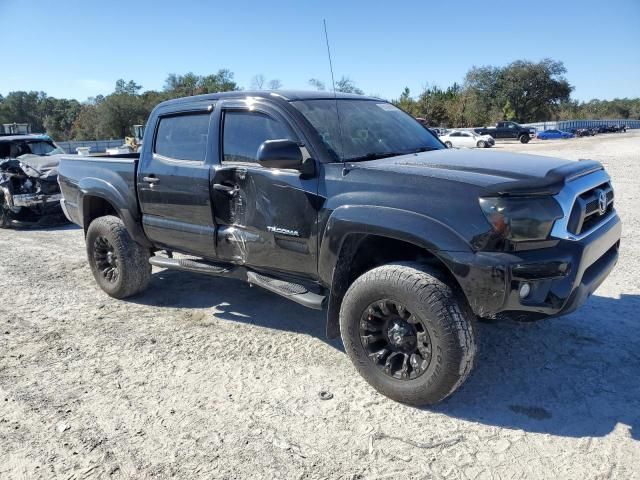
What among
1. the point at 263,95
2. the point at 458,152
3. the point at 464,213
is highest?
the point at 263,95

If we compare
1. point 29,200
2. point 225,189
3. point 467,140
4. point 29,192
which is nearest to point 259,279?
point 225,189

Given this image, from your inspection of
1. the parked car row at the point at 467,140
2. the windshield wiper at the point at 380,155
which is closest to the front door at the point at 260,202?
the windshield wiper at the point at 380,155

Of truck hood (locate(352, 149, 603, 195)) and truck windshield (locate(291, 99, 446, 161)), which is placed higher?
truck windshield (locate(291, 99, 446, 161))

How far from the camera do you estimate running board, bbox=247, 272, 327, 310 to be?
3.56m

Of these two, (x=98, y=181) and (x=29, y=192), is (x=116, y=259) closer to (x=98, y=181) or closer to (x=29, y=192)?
(x=98, y=181)

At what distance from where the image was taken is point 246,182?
382cm

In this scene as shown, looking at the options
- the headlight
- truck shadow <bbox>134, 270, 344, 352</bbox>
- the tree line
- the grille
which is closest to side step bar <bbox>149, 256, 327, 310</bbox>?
truck shadow <bbox>134, 270, 344, 352</bbox>

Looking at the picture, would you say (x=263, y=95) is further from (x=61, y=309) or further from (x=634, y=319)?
(x=634, y=319)

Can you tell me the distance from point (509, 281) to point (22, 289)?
5.28 m

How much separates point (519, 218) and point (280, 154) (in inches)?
58.2

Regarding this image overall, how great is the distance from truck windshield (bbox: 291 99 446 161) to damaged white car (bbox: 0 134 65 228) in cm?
755

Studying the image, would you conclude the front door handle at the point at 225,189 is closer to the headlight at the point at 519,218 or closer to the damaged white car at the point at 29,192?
the headlight at the point at 519,218

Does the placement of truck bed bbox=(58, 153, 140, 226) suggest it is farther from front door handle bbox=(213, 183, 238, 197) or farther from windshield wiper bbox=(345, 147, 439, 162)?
windshield wiper bbox=(345, 147, 439, 162)

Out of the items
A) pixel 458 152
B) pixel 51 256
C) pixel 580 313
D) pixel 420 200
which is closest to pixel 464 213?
pixel 420 200
